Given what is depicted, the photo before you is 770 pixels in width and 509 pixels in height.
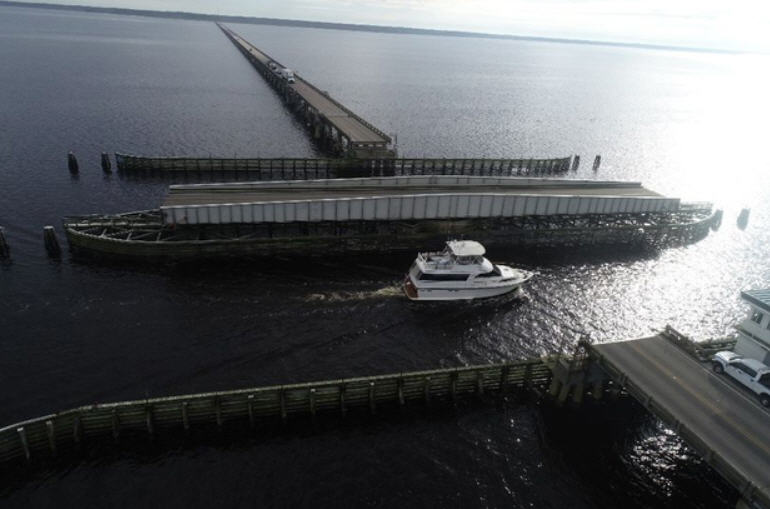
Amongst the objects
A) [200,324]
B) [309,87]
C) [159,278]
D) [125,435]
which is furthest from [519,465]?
[309,87]

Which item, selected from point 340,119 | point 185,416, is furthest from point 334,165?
point 185,416

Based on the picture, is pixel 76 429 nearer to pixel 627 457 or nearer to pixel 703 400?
pixel 627 457

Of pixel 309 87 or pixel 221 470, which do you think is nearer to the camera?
pixel 221 470

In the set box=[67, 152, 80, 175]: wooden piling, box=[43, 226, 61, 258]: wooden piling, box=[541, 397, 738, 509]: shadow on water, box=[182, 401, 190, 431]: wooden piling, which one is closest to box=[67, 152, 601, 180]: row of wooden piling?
box=[67, 152, 80, 175]: wooden piling

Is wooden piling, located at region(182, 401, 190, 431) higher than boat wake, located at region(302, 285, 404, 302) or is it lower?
lower

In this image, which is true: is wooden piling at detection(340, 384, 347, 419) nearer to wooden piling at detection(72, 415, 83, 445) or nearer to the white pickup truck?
wooden piling at detection(72, 415, 83, 445)

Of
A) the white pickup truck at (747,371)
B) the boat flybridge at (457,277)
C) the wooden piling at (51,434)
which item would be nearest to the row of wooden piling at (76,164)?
the boat flybridge at (457,277)

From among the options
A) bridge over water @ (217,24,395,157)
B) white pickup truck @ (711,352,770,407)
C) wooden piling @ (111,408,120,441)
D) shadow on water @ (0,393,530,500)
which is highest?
bridge over water @ (217,24,395,157)

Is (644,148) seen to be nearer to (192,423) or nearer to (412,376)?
(412,376)
